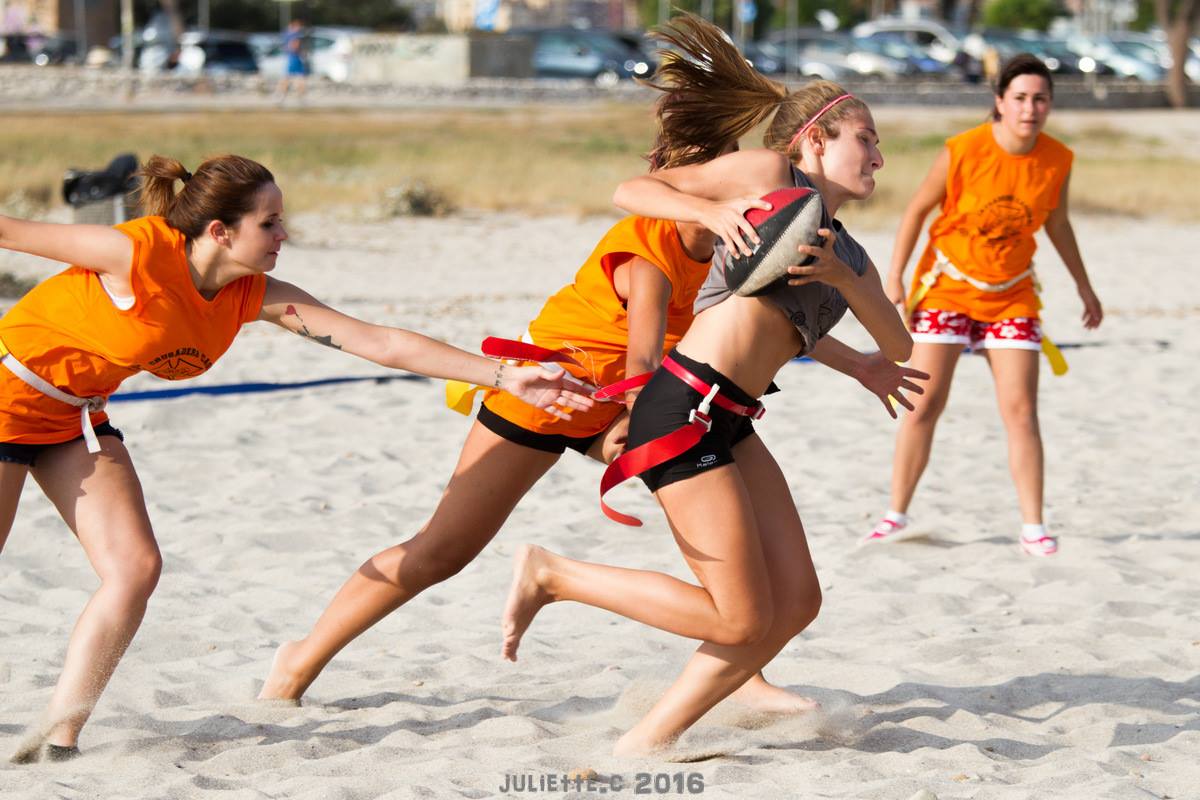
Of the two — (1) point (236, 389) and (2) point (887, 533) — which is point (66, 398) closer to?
(2) point (887, 533)

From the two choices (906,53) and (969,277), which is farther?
(906,53)

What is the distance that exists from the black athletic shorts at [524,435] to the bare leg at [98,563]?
2.79 ft

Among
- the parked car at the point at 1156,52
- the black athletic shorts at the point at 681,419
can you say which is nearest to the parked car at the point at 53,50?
the parked car at the point at 1156,52

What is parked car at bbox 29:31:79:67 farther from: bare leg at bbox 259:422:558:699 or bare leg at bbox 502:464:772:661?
bare leg at bbox 502:464:772:661

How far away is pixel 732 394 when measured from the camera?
3.47 meters

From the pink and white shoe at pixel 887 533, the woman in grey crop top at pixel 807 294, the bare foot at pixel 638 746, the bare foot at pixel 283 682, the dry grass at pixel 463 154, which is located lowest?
the dry grass at pixel 463 154

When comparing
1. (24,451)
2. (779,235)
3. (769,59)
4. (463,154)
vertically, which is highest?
(779,235)

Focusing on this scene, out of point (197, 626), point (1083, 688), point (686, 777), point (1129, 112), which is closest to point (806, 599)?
point (686, 777)

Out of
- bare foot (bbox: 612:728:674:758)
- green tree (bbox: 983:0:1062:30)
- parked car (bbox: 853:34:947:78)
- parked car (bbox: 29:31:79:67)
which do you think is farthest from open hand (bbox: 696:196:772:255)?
green tree (bbox: 983:0:1062:30)

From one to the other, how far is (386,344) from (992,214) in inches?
110

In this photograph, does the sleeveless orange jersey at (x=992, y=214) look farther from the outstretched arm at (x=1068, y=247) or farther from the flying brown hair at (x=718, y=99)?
the flying brown hair at (x=718, y=99)

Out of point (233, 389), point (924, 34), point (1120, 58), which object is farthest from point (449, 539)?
point (924, 34)

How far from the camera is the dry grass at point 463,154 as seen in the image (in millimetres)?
17391

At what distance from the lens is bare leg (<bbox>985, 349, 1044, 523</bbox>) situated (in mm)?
5668
